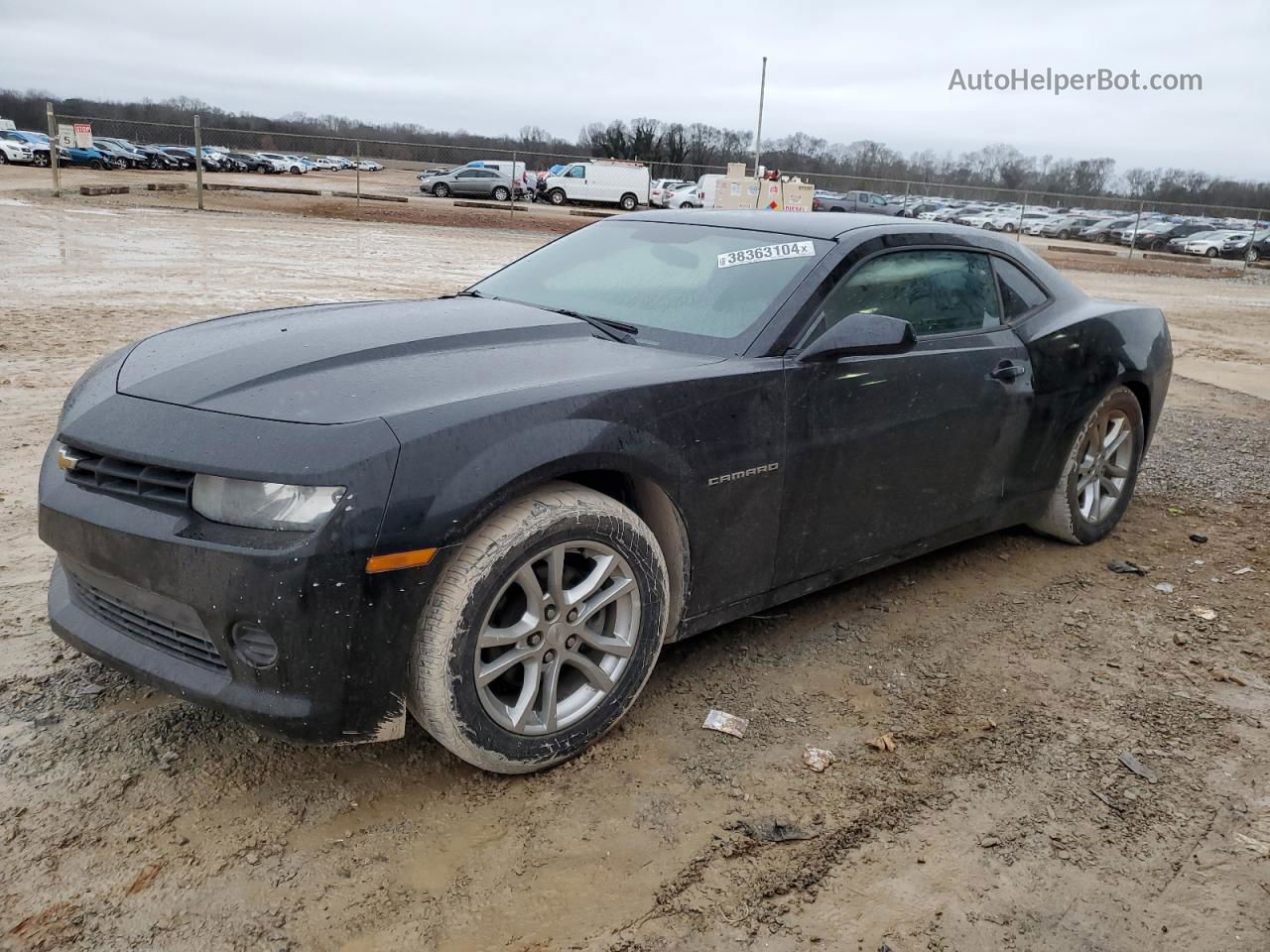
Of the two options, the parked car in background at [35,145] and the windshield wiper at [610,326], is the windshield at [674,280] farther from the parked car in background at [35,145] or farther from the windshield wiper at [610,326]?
the parked car in background at [35,145]

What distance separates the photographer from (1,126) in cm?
5478

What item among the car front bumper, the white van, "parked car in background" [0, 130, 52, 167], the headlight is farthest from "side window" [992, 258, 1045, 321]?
"parked car in background" [0, 130, 52, 167]

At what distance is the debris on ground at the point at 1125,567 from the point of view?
4.60 m

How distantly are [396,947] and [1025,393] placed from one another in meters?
3.18

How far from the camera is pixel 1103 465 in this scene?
4824 mm

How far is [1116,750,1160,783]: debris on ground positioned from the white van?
124 ft

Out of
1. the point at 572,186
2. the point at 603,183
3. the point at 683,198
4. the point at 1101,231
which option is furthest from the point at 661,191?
the point at 1101,231

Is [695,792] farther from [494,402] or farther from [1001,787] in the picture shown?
[494,402]

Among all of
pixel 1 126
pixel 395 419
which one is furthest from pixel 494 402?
pixel 1 126

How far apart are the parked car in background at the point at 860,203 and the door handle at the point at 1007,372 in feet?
130

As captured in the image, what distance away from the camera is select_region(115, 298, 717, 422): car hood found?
2.51 metres

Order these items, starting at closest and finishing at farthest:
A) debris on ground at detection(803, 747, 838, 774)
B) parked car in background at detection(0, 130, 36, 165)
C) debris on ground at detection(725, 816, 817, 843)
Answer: debris on ground at detection(725, 816, 817, 843)
debris on ground at detection(803, 747, 838, 774)
parked car in background at detection(0, 130, 36, 165)

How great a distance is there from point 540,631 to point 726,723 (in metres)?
0.79

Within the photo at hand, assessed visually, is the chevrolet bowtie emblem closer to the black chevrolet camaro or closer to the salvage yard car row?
the black chevrolet camaro
